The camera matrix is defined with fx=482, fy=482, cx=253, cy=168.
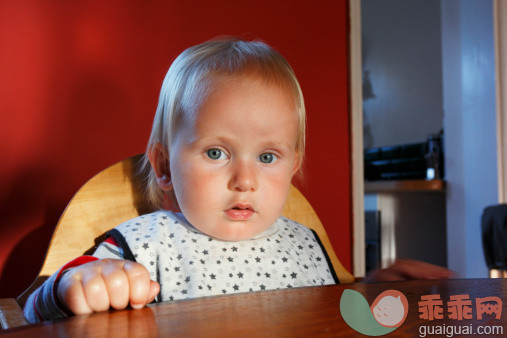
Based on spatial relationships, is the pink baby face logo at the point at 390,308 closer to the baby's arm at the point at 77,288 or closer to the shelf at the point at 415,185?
the baby's arm at the point at 77,288

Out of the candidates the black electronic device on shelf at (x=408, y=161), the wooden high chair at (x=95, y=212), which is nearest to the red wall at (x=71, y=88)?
the wooden high chair at (x=95, y=212)

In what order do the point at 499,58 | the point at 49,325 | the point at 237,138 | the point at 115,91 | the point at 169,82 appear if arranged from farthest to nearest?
the point at 499,58 → the point at 115,91 → the point at 169,82 → the point at 237,138 → the point at 49,325

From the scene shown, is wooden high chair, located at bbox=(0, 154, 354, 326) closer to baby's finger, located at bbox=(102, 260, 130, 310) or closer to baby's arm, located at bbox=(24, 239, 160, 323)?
baby's arm, located at bbox=(24, 239, 160, 323)

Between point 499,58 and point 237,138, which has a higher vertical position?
point 499,58

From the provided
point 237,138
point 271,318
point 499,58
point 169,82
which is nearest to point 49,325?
point 271,318

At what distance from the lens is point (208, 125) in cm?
76

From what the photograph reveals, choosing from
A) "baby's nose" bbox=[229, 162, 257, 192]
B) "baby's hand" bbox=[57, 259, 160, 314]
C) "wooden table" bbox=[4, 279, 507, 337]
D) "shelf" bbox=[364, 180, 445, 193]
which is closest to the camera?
"wooden table" bbox=[4, 279, 507, 337]

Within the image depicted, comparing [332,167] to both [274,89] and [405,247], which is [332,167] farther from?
[405,247]

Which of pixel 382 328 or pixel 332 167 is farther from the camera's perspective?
pixel 332 167

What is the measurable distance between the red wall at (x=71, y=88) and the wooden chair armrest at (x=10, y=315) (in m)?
0.52

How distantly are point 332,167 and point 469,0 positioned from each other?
1392 millimetres

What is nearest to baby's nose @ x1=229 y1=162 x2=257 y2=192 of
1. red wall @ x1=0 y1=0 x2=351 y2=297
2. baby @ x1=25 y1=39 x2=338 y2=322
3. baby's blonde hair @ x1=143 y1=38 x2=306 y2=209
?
baby @ x1=25 y1=39 x2=338 y2=322
